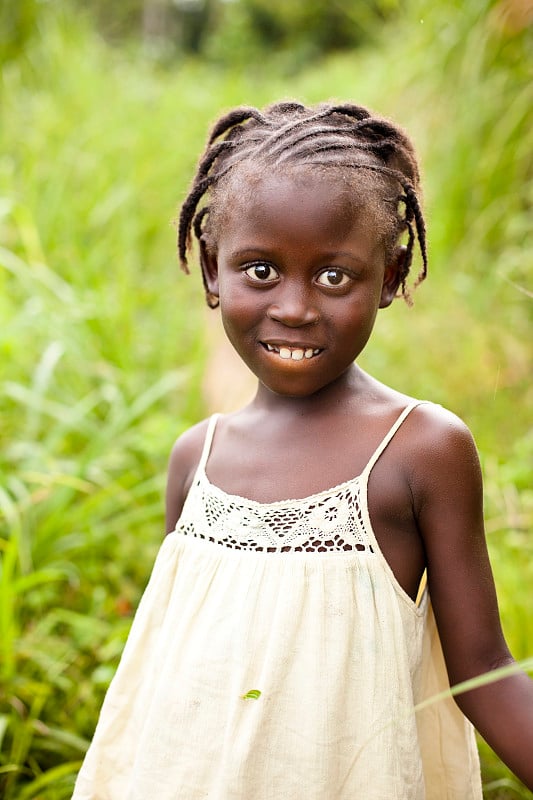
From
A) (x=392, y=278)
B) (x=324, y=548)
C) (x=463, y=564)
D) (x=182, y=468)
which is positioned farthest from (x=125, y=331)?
(x=463, y=564)

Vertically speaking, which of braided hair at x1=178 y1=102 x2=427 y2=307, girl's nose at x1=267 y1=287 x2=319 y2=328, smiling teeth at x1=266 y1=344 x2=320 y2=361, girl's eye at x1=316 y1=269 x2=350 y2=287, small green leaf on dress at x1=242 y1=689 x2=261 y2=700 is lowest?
small green leaf on dress at x1=242 y1=689 x2=261 y2=700

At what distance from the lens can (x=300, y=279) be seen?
1401mm

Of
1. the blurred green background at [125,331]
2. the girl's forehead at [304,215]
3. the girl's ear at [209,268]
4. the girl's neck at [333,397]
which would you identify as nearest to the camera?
the girl's forehead at [304,215]

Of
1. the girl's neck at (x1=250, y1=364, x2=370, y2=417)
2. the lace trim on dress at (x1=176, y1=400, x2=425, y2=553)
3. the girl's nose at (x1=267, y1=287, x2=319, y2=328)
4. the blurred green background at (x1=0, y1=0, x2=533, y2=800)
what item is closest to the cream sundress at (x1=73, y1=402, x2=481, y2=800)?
the lace trim on dress at (x1=176, y1=400, x2=425, y2=553)

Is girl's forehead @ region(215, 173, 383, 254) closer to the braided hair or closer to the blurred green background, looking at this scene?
the braided hair

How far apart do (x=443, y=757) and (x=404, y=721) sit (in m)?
0.22

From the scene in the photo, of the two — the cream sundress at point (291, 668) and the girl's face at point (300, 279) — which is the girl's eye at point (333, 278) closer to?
the girl's face at point (300, 279)

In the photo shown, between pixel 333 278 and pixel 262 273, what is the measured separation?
0.12 m

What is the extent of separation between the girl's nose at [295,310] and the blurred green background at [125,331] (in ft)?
1.25

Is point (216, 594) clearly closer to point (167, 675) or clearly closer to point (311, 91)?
point (167, 675)

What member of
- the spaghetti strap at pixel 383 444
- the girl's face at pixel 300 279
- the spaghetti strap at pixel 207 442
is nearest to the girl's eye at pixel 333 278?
the girl's face at pixel 300 279

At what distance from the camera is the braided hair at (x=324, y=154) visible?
1.43m

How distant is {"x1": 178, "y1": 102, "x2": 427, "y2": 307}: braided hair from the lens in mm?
1430

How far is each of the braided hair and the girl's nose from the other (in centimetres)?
19
